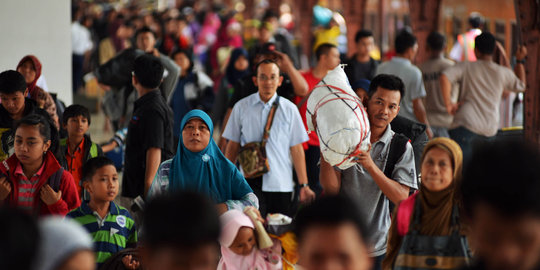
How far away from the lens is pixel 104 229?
4.53 meters

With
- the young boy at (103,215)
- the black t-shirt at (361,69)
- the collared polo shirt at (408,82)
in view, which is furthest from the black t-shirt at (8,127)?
the black t-shirt at (361,69)

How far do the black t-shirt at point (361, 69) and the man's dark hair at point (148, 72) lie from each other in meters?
3.37

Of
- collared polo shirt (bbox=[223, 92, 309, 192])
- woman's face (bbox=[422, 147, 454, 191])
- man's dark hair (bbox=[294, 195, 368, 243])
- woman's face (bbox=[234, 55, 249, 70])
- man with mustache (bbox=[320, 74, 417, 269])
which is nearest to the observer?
man's dark hair (bbox=[294, 195, 368, 243])

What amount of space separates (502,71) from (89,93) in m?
13.0

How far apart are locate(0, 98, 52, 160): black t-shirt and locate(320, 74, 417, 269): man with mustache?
221 centimetres

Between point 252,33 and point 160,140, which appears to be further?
point 252,33

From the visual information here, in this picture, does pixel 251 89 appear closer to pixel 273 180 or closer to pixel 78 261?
pixel 273 180

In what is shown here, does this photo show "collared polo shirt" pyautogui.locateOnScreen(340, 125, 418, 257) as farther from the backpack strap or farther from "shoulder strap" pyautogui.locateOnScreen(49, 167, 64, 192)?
"shoulder strap" pyautogui.locateOnScreen(49, 167, 64, 192)

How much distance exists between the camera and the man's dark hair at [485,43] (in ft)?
26.4

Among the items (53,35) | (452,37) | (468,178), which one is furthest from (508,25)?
(468,178)

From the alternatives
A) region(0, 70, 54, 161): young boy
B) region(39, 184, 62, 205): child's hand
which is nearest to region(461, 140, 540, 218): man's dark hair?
region(39, 184, 62, 205): child's hand

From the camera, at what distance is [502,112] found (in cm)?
1002

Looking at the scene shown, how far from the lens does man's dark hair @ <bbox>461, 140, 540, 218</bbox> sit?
93.8 inches

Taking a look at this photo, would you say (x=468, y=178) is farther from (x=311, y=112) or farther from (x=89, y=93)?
(x=89, y=93)
